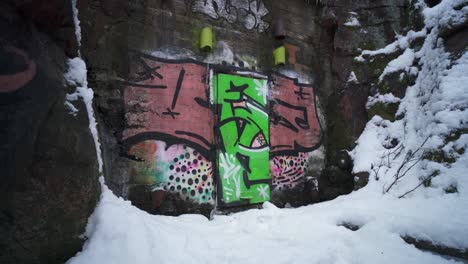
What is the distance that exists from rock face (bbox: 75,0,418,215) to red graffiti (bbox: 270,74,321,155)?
19 mm

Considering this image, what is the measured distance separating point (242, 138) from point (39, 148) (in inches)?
113

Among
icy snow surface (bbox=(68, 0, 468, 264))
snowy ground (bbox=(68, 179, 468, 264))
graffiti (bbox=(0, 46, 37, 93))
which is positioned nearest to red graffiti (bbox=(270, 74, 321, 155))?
icy snow surface (bbox=(68, 0, 468, 264))

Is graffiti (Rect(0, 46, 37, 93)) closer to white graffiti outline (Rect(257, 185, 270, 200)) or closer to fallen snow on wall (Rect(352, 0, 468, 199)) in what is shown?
white graffiti outline (Rect(257, 185, 270, 200))

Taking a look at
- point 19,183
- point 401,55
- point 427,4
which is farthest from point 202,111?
point 427,4

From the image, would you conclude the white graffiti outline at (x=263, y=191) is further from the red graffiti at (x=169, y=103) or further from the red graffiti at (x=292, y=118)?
the red graffiti at (x=169, y=103)

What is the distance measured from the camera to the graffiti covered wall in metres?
3.60

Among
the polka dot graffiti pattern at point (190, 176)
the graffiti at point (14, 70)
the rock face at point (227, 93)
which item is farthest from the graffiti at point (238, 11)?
the graffiti at point (14, 70)

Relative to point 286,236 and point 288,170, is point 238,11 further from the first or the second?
point 286,236

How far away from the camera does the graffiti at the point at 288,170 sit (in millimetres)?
4598

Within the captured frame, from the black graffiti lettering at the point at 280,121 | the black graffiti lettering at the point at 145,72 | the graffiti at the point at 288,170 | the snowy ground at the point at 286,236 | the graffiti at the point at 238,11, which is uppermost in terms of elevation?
the graffiti at the point at 238,11

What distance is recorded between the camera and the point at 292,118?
4906 mm

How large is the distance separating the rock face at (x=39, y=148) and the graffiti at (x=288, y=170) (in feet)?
9.89

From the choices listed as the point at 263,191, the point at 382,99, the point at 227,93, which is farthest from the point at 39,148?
the point at 382,99

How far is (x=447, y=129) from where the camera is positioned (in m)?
3.29
